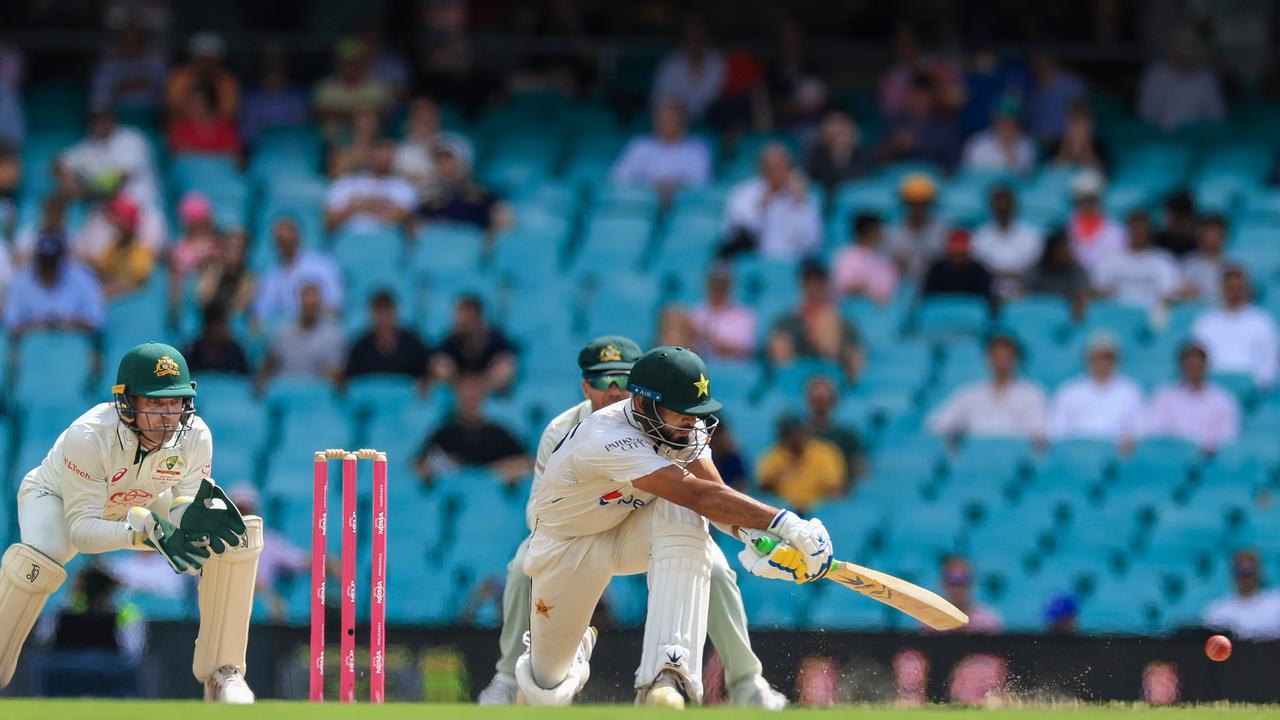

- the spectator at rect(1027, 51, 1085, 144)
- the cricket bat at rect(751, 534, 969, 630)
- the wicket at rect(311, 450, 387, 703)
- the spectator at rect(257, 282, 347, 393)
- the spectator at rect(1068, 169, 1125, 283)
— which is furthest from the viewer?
the spectator at rect(1027, 51, 1085, 144)

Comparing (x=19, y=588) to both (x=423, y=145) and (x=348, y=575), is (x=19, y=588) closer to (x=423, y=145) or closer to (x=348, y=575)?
(x=348, y=575)

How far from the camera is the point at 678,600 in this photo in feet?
20.3

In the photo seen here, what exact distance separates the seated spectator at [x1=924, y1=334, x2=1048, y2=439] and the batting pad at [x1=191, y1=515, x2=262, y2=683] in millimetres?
5492

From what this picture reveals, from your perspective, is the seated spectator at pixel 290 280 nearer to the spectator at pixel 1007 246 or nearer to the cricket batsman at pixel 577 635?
the spectator at pixel 1007 246

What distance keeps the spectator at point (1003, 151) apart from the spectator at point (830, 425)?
2936 millimetres

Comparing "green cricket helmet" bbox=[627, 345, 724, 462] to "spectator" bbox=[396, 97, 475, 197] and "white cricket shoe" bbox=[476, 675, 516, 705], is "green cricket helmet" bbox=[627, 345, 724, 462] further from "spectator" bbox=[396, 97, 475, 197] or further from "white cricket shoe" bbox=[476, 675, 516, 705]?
"spectator" bbox=[396, 97, 475, 197]

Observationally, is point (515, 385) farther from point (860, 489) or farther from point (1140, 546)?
point (1140, 546)

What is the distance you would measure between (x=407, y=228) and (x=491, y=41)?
1.97 meters

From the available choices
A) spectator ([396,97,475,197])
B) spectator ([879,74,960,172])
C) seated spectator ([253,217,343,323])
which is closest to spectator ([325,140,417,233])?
A: spectator ([396,97,475,197])

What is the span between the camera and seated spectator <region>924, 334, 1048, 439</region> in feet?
36.5

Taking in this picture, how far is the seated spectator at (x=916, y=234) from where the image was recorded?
12.4 metres

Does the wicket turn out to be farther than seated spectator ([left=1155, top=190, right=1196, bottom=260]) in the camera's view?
No

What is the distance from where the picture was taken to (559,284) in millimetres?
11922

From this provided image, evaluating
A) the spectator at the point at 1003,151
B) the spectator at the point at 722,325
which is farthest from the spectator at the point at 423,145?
the spectator at the point at 1003,151
